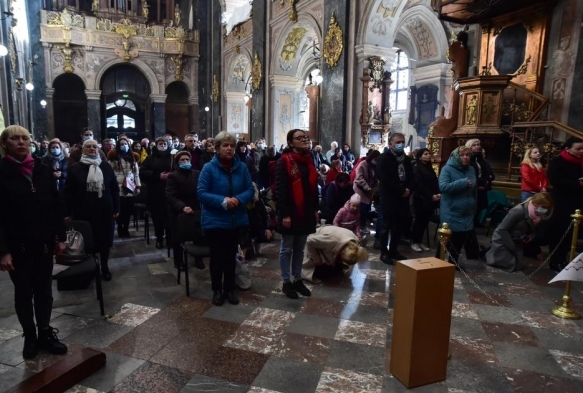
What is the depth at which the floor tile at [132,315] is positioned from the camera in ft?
11.4

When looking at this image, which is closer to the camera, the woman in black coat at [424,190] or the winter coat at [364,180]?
the woman in black coat at [424,190]

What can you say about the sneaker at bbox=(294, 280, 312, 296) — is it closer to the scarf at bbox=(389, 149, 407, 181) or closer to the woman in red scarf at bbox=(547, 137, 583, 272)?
the scarf at bbox=(389, 149, 407, 181)

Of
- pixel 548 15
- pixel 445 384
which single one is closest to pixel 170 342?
pixel 445 384

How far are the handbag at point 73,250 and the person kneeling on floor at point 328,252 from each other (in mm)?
2218

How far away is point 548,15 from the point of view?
8.04 metres

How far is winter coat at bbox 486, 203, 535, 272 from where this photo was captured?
4859 mm

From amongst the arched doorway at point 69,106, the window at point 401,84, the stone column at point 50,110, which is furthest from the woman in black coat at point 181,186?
the arched doorway at point 69,106

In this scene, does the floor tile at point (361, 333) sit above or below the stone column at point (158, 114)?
below

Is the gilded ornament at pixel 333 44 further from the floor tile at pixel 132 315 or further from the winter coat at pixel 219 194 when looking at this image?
the floor tile at pixel 132 315

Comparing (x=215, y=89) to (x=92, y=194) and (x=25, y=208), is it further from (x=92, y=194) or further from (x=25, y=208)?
(x=25, y=208)

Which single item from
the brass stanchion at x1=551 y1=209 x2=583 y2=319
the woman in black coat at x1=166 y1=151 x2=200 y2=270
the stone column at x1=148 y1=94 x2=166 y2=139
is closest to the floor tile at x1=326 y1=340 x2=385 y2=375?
the brass stanchion at x1=551 y1=209 x2=583 y2=319

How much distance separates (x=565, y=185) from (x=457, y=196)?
121 centimetres

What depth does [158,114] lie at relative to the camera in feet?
71.3

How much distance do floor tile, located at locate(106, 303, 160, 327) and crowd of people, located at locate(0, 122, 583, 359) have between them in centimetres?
58
